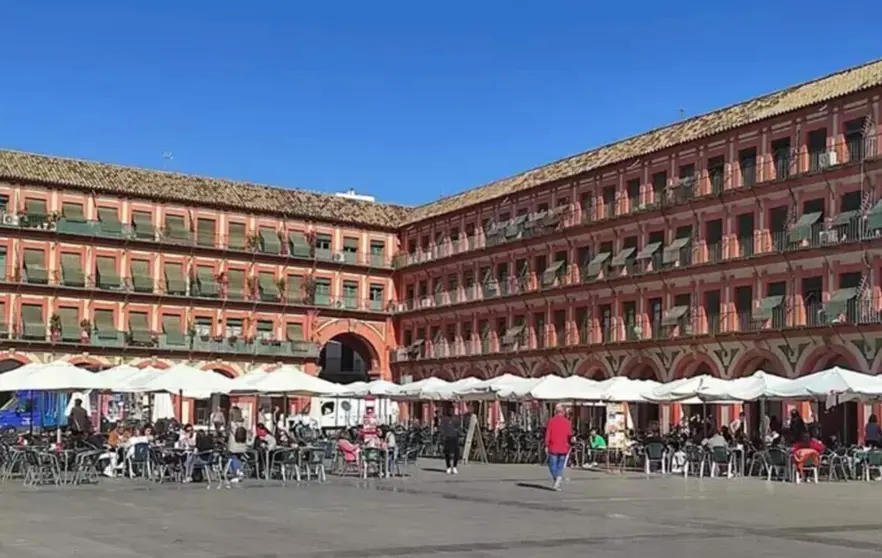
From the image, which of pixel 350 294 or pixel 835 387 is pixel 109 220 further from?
pixel 835 387

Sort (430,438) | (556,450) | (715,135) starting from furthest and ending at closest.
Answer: (715,135) < (430,438) < (556,450)

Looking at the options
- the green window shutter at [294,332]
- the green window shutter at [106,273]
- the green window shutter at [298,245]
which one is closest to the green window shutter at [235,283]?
the green window shutter at [298,245]

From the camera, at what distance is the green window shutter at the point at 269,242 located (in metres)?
64.9

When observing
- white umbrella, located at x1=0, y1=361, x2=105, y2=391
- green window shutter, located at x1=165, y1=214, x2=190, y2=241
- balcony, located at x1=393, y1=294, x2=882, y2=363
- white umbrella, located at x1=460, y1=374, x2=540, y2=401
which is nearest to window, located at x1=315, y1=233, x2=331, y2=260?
green window shutter, located at x1=165, y1=214, x2=190, y2=241

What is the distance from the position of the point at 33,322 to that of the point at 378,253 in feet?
63.3

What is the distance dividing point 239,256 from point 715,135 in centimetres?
2732

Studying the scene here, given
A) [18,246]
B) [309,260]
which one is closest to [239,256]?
[309,260]

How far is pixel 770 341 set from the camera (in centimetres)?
4412

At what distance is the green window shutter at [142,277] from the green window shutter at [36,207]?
504 cm

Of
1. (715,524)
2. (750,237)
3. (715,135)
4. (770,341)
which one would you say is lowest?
(715,524)

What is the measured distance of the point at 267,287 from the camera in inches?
2562

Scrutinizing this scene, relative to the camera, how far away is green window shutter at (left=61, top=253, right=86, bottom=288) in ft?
195

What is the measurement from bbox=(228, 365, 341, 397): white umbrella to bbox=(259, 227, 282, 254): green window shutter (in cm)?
3340

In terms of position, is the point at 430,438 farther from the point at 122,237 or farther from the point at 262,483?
the point at 122,237
